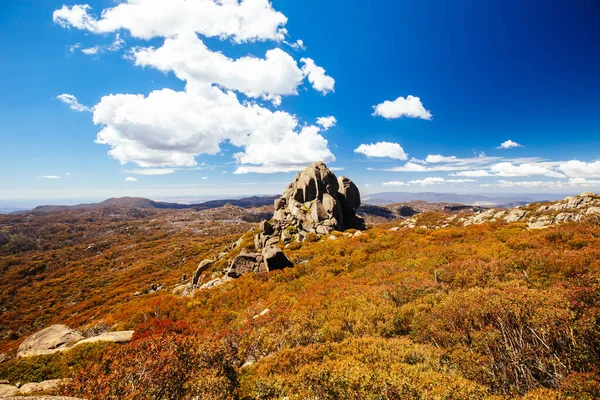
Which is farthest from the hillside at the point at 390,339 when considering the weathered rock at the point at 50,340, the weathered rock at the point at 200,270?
the weathered rock at the point at 200,270

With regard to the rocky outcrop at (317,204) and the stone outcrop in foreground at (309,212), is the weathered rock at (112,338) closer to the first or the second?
the stone outcrop in foreground at (309,212)

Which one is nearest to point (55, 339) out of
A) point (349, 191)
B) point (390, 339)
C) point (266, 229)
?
point (390, 339)

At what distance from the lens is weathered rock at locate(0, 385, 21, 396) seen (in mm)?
11961

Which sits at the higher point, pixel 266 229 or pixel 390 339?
pixel 266 229

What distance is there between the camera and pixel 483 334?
10609 mm

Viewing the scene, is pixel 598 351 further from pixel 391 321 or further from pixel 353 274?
pixel 353 274

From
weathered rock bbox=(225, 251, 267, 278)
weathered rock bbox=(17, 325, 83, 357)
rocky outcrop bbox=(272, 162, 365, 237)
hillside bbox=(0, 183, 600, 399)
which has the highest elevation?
rocky outcrop bbox=(272, 162, 365, 237)

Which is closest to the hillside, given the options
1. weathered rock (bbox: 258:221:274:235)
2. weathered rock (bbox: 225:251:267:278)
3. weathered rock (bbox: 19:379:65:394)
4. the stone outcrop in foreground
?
weathered rock (bbox: 19:379:65:394)

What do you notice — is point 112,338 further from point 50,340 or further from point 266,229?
point 266,229

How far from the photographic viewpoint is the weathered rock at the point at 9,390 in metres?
A: 12.0

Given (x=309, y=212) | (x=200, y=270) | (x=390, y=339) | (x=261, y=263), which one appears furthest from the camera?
(x=309, y=212)

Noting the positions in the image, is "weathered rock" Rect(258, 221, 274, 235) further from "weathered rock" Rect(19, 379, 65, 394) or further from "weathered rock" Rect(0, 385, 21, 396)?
"weathered rock" Rect(0, 385, 21, 396)

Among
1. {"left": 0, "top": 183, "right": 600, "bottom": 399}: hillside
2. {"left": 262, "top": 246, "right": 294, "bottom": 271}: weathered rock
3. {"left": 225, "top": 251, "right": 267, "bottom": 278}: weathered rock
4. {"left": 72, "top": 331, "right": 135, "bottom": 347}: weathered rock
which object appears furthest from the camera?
{"left": 225, "top": 251, "right": 267, "bottom": 278}: weathered rock

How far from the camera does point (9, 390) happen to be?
12.3 meters
